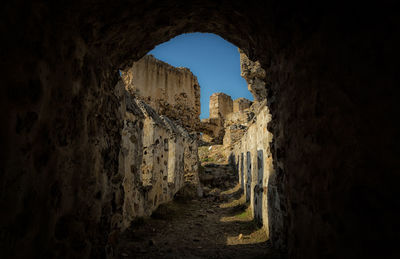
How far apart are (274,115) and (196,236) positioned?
276cm

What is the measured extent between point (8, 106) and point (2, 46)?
10.6 inches

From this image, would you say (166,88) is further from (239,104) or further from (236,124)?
(239,104)

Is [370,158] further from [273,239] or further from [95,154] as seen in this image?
[273,239]

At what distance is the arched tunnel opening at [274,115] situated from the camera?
949 millimetres

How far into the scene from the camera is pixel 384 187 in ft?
2.95

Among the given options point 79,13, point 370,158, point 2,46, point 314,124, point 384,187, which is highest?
point 79,13

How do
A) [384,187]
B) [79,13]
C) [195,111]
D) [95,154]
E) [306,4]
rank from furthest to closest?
[195,111]
[95,154]
[79,13]
[306,4]
[384,187]

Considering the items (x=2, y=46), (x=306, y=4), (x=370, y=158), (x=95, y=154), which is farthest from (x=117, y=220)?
(x=306, y=4)

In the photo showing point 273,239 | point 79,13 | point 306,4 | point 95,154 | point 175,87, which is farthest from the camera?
point 175,87

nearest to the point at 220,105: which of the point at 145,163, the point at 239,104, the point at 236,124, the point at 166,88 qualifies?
the point at 239,104

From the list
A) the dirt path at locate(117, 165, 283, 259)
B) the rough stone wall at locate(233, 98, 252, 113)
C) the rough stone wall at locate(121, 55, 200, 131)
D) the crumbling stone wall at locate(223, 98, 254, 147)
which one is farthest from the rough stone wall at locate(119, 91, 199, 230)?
the rough stone wall at locate(233, 98, 252, 113)

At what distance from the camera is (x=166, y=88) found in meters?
13.4

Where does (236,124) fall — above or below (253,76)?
below

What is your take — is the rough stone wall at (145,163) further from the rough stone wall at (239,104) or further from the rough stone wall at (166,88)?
the rough stone wall at (239,104)
